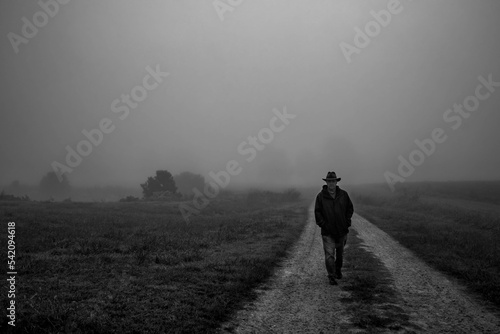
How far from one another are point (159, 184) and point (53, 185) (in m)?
58.0

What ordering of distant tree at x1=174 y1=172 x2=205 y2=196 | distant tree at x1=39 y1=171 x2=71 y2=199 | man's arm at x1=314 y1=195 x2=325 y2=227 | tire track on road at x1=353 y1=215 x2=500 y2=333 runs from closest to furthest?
tire track on road at x1=353 y1=215 x2=500 y2=333 → man's arm at x1=314 y1=195 x2=325 y2=227 → distant tree at x1=174 y1=172 x2=205 y2=196 → distant tree at x1=39 y1=171 x2=71 y2=199

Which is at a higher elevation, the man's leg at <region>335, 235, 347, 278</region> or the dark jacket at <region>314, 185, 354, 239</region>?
the dark jacket at <region>314, 185, 354, 239</region>

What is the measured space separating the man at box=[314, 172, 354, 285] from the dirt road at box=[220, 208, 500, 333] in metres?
0.86

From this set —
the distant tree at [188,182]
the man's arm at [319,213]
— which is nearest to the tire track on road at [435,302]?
the man's arm at [319,213]

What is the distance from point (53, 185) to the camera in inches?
4038

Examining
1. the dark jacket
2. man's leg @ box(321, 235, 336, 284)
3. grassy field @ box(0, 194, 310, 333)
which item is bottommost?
grassy field @ box(0, 194, 310, 333)

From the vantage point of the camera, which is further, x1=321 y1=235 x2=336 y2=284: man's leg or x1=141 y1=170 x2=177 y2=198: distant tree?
x1=141 y1=170 x2=177 y2=198: distant tree

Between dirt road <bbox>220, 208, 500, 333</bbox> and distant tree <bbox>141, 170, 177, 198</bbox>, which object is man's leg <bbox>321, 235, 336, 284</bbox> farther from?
distant tree <bbox>141, 170, 177, 198</bbox>

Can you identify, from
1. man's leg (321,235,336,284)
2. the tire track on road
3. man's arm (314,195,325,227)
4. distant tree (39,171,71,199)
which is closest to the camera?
the tire track on road

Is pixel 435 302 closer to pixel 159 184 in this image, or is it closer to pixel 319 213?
pixel 319 213

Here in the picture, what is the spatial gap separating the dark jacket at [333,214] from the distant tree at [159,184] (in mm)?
65895

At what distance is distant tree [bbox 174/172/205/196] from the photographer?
99.8m

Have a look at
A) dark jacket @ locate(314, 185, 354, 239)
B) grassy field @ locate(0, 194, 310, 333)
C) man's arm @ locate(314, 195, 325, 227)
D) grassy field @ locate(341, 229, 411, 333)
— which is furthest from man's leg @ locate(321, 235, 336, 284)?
grassy field @ locate(0, 194, 310, 333)

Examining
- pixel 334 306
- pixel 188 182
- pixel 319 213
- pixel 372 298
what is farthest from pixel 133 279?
pixel 188 182
